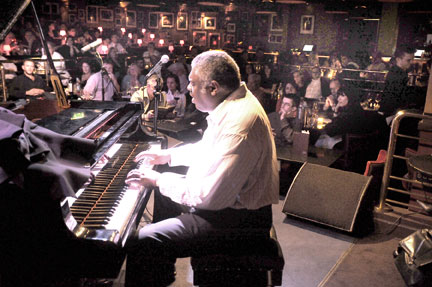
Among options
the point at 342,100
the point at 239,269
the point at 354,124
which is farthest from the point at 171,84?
the point at 239,269

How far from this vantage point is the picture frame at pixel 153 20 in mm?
12539

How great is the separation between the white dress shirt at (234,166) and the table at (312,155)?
2.15 m

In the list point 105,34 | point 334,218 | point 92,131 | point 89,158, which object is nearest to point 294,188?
point 334,218

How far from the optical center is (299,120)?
512 centimetres

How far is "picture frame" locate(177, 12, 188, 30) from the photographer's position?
12469mm

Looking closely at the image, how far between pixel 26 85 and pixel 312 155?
497cm

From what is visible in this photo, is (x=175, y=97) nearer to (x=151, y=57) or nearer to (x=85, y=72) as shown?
(x=85, y=72)

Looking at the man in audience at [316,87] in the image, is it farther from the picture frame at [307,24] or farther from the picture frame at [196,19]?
the picture frame at [196,19]

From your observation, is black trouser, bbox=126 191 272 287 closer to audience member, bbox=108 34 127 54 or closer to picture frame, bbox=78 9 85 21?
audience member, bbox=108 34 127 54

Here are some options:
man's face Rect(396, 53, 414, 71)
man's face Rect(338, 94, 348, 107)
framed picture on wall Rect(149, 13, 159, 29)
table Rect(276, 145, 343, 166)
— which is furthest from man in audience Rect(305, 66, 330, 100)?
framed picture on wall Rect(149, 13, 159, 29)

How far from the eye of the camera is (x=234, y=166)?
1828 millimetres

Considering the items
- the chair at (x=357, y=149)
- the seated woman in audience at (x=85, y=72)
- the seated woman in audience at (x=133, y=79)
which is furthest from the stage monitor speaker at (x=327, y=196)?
the seated woman in audience at (x=85, y=72)

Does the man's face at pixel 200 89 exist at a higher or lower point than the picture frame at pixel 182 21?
lower

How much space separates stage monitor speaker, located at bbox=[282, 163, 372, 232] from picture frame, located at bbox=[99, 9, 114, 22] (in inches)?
378
